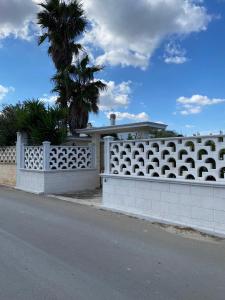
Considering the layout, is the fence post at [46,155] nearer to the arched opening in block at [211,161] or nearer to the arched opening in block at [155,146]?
the arched opening in block at [155,146]

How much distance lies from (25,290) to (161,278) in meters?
1.77

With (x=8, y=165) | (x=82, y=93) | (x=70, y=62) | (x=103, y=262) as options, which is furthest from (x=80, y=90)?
(x=103, y=262)

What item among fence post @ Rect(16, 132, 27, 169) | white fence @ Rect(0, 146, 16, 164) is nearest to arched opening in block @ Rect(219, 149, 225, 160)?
Result: fence post @ Rect(16, 132, 27, 169)

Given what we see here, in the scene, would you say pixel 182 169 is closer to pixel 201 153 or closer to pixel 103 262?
pixel 201 153

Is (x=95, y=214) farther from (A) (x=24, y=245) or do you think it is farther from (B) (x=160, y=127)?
(B) (x=160, y=127)

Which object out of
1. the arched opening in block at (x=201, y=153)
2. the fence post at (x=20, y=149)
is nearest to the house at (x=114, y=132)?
the fence post at (x=20, y=149)

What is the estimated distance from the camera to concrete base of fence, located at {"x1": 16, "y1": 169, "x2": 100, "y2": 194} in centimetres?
1388

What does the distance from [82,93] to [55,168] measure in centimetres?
646

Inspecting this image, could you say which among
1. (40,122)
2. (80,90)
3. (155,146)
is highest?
(80,90)

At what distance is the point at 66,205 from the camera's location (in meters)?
10.8

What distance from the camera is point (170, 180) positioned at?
7812mm

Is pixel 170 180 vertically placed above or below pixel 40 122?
below

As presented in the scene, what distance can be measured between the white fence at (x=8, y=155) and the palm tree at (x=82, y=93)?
3.85 meters

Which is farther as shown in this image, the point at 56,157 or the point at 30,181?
the point at 30,181
